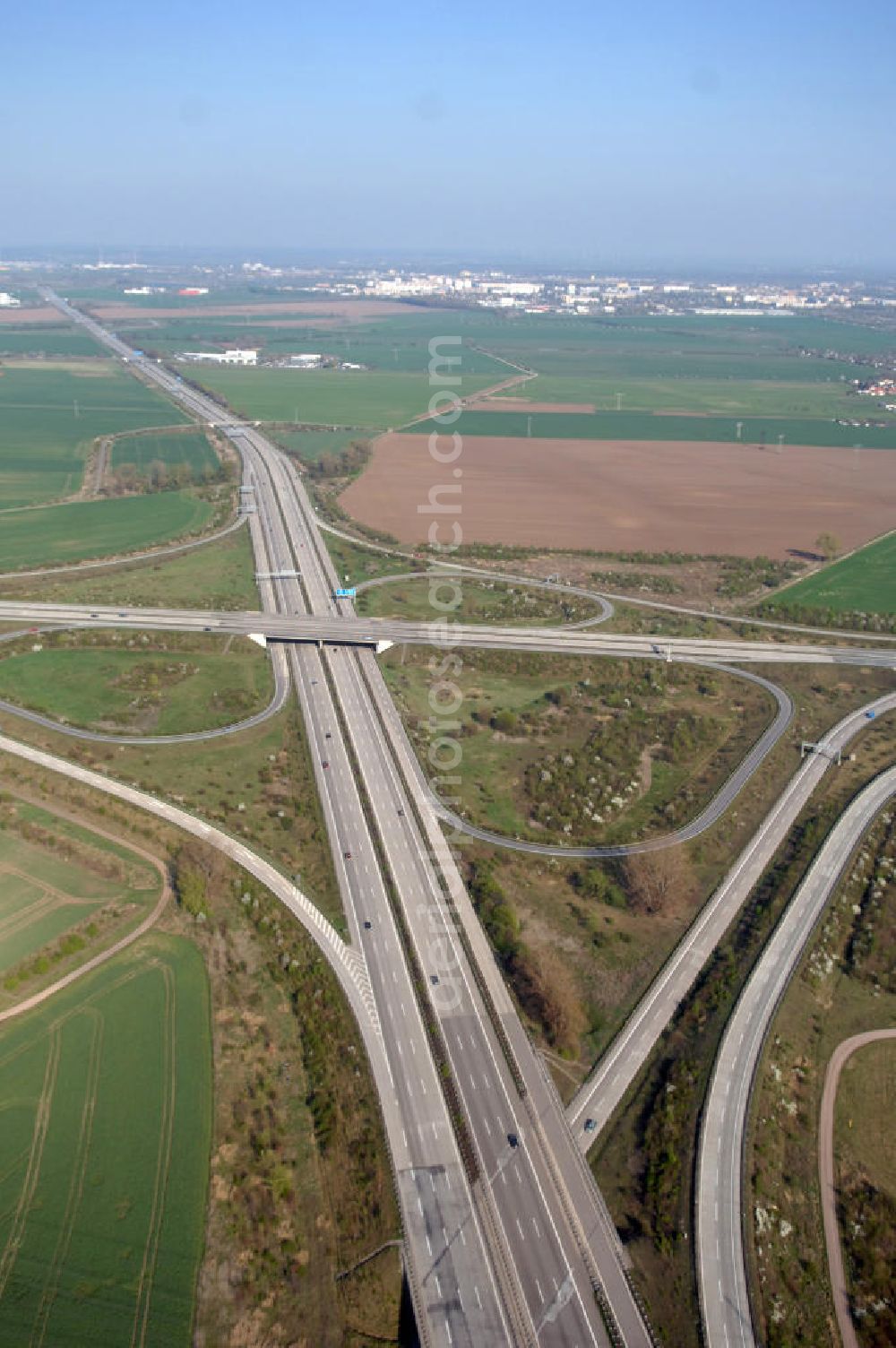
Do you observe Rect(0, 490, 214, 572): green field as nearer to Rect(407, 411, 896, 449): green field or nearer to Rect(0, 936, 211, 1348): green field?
Rect(407, 411, 896, 449): green field

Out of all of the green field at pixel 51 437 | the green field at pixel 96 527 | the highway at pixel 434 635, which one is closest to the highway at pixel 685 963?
the highway at pixel 434 635

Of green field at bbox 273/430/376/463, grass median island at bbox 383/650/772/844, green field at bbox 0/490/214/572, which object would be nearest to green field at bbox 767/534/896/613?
grass median island at bbox 383/650/772/844

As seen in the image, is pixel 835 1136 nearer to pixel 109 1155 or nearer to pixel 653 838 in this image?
pixel 653 838

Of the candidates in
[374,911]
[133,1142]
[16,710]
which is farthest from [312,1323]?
[16,710]

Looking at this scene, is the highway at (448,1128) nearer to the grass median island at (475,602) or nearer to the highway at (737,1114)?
the highway at (737,1114)

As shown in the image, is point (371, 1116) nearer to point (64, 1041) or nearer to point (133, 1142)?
point (133, 1142)
